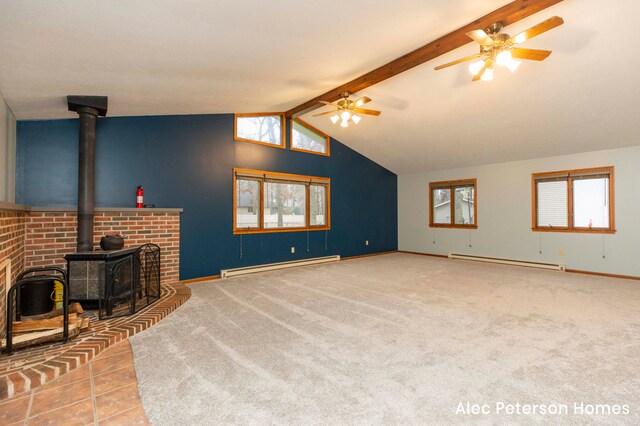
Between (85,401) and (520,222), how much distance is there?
291 inches

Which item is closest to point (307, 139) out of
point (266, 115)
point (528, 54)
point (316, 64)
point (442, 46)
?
point (266, 115)

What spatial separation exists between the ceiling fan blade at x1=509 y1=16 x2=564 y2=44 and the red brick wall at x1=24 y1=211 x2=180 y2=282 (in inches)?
189

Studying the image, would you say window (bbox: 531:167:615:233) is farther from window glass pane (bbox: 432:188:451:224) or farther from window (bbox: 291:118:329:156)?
window (bbox: 291:118:329:156)

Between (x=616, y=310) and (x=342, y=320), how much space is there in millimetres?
3201

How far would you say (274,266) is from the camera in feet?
19.9

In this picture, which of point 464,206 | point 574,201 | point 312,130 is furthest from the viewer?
point 464,206

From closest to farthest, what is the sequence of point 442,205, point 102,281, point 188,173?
point 102,281 < point 188,173 < point 442,205

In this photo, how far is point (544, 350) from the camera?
2516 mm

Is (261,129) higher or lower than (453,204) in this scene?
higher

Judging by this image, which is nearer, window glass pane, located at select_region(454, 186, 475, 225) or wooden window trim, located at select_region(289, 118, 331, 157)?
wooden window trim, located at select_region(289, 118, 331, 157)

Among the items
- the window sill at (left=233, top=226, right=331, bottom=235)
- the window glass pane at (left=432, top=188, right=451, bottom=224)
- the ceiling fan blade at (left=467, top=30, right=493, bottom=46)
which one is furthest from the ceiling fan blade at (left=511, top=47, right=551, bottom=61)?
the window glass pane at (left=432, top=188, right=451, bottom=224)

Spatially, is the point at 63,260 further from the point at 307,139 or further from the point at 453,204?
the point at 453,204

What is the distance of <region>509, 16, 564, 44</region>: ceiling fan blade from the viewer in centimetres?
248

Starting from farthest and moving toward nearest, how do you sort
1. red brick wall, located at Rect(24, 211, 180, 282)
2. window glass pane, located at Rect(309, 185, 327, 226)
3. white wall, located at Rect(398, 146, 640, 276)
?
window glass pane, located at Rect(309, 185, 327, 226) → white wall, located at Rect(398, 146, 640, 276) → red brick wall, located at Rect(24, 211, 180, 282)
